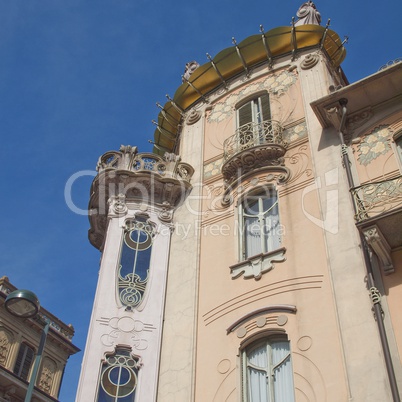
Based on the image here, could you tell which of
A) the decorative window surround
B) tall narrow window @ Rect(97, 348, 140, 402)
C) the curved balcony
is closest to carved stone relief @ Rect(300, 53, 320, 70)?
the curved balcony

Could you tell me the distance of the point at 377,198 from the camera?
45.0ft

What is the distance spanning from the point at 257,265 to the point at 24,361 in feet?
56.6

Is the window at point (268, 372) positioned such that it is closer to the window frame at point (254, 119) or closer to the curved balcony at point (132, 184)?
the curved balcony at point (132, 184)

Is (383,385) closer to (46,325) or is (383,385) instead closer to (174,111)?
(46,325)

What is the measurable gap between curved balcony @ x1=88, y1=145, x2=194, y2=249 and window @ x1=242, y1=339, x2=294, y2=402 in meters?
5.91

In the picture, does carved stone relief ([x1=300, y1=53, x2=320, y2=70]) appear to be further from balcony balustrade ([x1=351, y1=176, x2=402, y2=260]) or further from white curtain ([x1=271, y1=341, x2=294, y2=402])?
white curtain ([x1=271, y1=341, x2=294, y2=402])

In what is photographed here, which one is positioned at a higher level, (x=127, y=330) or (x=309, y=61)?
(x=309, y=61)

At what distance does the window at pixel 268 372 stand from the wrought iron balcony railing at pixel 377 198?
3.19 metres

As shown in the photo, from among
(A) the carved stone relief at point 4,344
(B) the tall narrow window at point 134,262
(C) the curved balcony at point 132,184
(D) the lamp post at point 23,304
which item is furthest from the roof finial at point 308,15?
(A) the carved stone relief at point 4,344

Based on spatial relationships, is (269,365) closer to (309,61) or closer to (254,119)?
(254,119)

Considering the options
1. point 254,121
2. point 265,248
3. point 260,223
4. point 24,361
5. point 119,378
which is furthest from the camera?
point 24,361

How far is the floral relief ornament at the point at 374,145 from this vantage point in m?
15.5

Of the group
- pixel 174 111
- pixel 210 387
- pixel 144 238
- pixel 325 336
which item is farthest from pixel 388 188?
pixel 174 111

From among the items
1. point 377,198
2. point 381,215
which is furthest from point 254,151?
point 381,215
